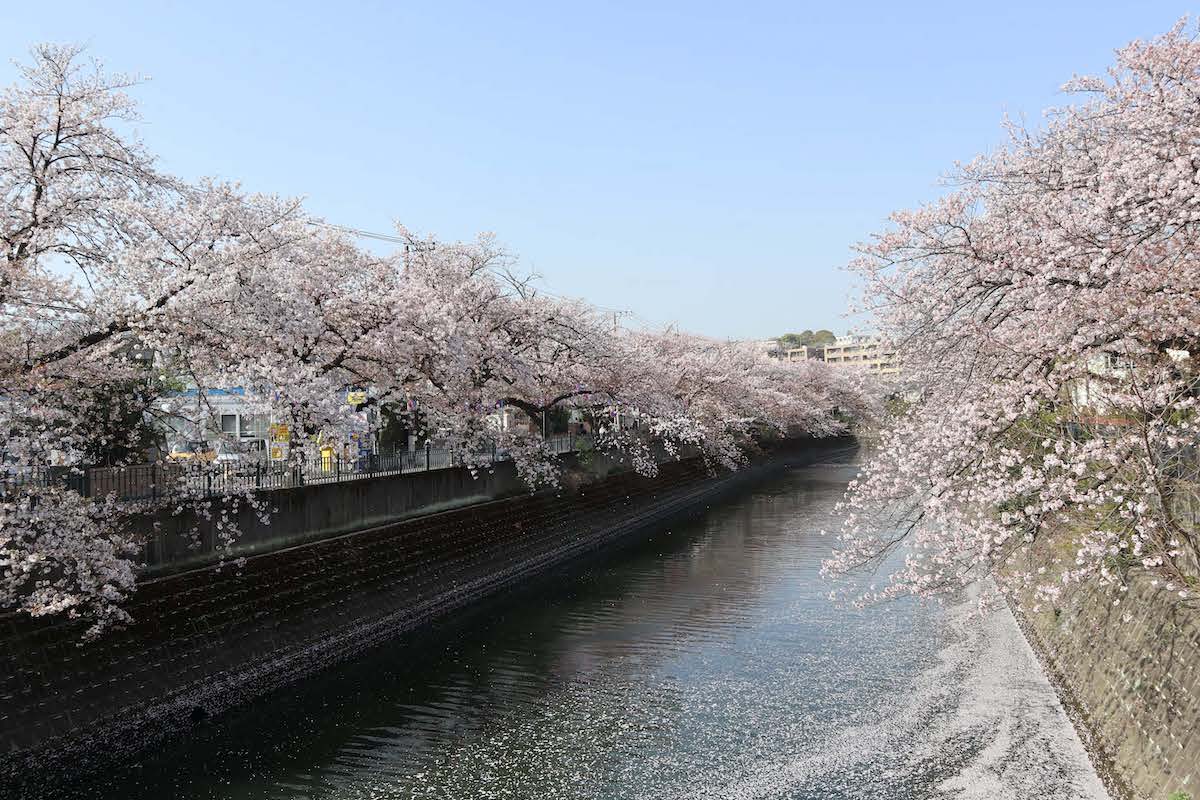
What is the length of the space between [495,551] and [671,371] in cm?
2096

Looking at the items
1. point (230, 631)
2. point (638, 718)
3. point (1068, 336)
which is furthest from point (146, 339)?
point (1068, 336)

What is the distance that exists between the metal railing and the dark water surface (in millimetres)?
4250

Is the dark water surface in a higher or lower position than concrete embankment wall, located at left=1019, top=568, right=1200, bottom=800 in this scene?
lower

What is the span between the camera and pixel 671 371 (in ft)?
149

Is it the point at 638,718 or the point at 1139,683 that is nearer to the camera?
the point at 1139,683

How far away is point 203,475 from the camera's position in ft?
51.5

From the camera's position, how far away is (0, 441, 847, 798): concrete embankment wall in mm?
12227

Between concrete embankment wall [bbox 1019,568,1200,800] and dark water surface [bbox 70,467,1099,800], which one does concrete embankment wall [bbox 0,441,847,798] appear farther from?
concrete embankment wall [bbox 1019,568,1200,800]

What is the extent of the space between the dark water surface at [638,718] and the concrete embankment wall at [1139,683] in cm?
79

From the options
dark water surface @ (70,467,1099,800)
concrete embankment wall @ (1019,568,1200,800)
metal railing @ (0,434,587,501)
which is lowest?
dark water surface @ (70,467,1099,800)

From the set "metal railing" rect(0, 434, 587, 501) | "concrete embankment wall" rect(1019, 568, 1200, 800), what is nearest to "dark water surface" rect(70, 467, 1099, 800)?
"concrete embankment wall" rect(1019, 568, 1200, 800)

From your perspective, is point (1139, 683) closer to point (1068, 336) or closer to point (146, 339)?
point (1068, 336)

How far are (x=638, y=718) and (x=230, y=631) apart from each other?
26.4ft

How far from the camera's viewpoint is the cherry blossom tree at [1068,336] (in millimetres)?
9023
